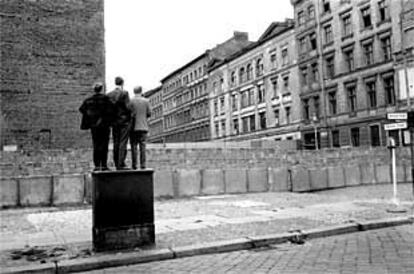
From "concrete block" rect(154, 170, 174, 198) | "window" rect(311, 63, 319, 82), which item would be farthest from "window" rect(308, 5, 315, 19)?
"concrete block" rect(154, 170, 174, 198)

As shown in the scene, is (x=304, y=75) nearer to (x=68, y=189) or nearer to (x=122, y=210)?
(x=68, y=189)

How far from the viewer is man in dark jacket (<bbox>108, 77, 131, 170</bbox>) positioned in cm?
824

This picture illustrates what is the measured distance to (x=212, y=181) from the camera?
1862cm

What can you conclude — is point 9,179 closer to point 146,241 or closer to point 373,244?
point 146,241

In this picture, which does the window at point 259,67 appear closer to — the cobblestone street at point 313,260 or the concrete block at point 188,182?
the concrete block at point 188,182

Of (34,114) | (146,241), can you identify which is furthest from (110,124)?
(34,114)

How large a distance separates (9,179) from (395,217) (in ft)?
39.0

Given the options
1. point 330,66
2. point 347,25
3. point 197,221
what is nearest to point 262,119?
point 330,66

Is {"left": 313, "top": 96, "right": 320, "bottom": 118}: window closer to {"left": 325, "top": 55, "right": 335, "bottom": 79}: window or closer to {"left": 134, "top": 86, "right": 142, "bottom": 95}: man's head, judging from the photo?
{"left": 325, "top": 55, "right": 335, "bottom": 79}: window

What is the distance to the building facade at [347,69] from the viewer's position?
41875 mm

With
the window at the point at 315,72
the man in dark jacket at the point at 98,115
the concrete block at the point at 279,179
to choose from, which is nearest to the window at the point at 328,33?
the window at the point at 315,72

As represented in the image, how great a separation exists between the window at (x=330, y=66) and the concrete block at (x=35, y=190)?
39.1 meters

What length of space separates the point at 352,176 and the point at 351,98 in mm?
27208

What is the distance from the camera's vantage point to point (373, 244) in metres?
7.99
